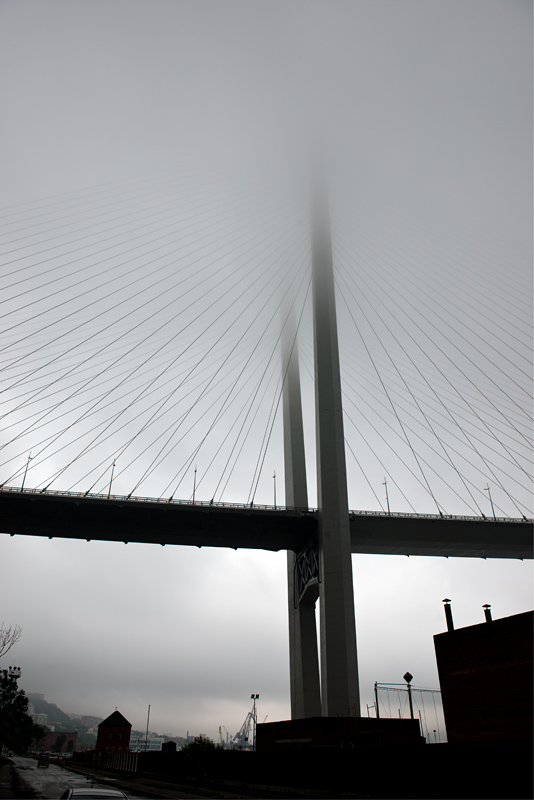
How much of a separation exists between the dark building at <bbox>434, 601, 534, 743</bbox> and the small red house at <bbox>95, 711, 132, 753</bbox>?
6499cm

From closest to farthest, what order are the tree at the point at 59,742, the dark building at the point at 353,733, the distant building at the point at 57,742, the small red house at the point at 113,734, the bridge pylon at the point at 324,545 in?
the dark building at the point at 353,733 < the bridge pylon at the point at 324,545 < the small red house at the point at 113,734 < the distant building at the point at 57,742 < the tree at the point at 59,742

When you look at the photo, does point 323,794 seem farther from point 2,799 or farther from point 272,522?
point 272,522

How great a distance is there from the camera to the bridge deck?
40188mm

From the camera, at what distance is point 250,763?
25188 mm

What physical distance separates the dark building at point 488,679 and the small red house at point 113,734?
64991 millimetres

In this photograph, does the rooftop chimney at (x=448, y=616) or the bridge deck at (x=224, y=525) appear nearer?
the rooftop chimney at (x=448, y=616)

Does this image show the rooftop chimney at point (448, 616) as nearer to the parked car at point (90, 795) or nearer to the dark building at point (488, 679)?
the dark building at point (488, 679)

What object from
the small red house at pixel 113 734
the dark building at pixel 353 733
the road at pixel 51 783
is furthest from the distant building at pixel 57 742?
the dark building at pixel 353 733

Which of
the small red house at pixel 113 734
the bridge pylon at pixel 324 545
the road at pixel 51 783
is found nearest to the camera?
the road at pixel 51 783

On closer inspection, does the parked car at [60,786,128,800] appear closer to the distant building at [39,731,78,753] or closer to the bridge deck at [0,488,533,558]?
the bridge deck at [0,488,533,558]

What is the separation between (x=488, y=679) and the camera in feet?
76.9

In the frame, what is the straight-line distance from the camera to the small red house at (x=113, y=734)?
7519cm

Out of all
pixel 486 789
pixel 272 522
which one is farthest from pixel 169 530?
pixel 486 789

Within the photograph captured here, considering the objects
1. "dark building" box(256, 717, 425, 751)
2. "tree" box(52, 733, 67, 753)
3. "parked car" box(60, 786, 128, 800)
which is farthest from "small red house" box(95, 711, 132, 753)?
"tree" box(52, 733, 67, 753)
